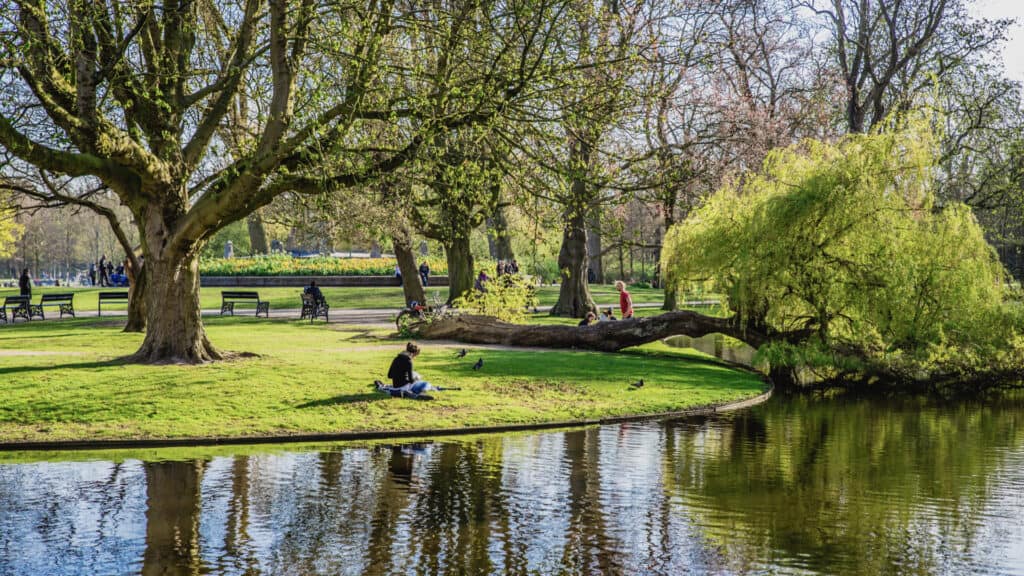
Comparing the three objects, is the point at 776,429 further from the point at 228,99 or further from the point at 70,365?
the point at 70,365

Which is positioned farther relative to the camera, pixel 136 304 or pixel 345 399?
pixel 136 304

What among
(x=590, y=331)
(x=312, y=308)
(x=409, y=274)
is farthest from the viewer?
(x=409, y=274)

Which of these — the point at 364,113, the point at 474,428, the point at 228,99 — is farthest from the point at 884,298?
the point at 228,99

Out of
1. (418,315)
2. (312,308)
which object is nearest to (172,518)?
(418,315)

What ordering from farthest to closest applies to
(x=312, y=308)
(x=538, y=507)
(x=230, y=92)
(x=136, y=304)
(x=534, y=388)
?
(x=312, y=308) → (x=136, y=304) → (x=534, y=388) → (x=230, y=92) → (x=538, y=507)

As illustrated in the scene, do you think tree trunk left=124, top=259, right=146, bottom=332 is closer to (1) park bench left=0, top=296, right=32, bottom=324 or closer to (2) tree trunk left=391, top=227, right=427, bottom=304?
(1) park bench left=0, top=296, right=32, bottom=324

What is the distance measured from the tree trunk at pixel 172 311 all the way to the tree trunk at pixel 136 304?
7777mm

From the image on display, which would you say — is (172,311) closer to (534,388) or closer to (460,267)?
(534,388)

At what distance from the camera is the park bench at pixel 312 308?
33500mm

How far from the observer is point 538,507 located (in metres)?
10.5

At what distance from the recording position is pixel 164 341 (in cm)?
1936

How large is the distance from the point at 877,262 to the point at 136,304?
1929 centimetres

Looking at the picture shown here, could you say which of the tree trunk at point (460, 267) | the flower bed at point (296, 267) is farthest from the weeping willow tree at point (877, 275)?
the flower bed at point (296, 267)

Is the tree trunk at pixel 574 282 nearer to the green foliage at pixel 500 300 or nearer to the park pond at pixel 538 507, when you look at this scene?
the green foliage at pixel 500 300
